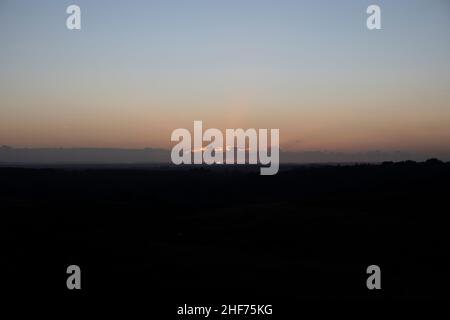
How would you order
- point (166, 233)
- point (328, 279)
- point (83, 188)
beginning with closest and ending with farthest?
1. point (328, 279)
2. point (166, 233)
3. point (83, 188)

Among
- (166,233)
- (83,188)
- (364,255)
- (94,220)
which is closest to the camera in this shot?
(364,255)

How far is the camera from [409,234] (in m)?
23.4

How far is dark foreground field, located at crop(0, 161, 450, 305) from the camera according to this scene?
1372 centimetres

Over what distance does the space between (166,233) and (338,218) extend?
34.2 ft

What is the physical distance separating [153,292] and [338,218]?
17.5m

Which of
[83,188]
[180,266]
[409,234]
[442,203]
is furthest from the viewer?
[83,188]

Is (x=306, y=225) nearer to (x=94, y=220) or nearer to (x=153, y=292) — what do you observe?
(x=94, y=220)

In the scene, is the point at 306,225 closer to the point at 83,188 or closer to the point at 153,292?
the point at 153,292

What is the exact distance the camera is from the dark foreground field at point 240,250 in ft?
45.0

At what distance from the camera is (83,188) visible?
221 ft

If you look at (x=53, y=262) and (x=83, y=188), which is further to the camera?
(x=83, y=188)

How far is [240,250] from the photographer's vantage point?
69.3ft

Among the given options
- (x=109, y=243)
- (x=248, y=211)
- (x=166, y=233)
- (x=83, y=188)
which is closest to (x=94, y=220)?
(x=166, y=233)

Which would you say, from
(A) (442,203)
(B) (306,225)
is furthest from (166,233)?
(A) (442,203)
